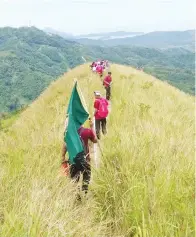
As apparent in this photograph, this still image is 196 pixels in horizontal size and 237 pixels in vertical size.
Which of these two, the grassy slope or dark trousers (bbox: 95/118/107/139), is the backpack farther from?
the grassy slope

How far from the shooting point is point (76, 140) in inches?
262

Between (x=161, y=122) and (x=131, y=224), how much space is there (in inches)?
252

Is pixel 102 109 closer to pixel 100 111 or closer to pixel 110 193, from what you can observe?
pixel 100 111

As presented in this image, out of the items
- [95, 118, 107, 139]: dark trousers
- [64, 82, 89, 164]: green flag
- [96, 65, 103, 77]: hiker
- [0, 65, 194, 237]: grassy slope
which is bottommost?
[95, 118, 107, 139]: dark trousers

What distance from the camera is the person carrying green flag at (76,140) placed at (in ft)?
21.7

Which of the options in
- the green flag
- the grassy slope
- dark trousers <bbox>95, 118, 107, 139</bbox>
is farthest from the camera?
dark trousers <bbox>95, 118, 107, 139</bbox>

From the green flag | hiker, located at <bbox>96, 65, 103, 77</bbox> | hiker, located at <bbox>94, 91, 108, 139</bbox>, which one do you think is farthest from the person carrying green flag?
hiker, located at <bbox>96, 65, 103, 77</bbox>

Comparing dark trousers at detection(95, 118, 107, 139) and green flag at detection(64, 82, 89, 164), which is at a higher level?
green flag at detection(64, 82, 89, 164)

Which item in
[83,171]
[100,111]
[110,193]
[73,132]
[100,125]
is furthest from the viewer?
[100,125]

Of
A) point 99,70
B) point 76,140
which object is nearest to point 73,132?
point 76,140

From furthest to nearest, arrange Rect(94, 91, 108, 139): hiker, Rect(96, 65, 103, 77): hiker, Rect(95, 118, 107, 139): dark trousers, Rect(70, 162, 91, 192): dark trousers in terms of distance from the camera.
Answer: Rect(96, 65, 103, 77): hiker
Rect(95, 118, 107, 139): dark trousers
Rect(94, 91, 108, 139): hiker
Rect(70, 162, 91, 192): dark trousers

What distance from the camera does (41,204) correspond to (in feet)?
14.2

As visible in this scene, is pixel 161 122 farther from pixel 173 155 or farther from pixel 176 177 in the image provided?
pixel 176 177

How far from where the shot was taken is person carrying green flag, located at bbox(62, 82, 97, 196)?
662 centimetres
